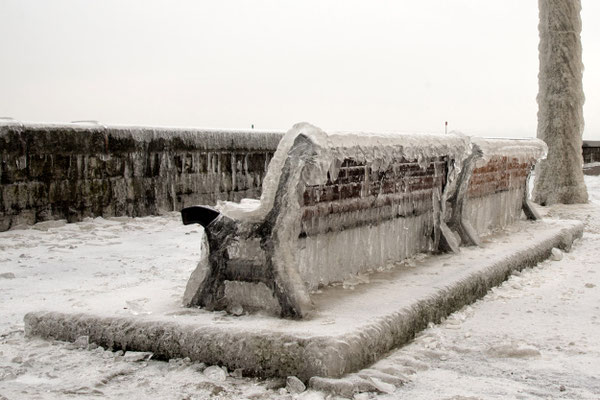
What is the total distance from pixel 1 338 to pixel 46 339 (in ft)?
0.91

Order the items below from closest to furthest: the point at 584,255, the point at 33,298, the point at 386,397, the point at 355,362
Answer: the point at 386,397
the point at 355,362
the point at 33,298
the point at 584,255

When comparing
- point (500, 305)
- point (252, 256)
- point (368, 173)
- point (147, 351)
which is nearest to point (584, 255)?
point (500, 305)

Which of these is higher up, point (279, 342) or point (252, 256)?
point (252, 256)

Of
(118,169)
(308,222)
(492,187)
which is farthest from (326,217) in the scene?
(118,169)

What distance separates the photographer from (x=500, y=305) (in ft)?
15.3

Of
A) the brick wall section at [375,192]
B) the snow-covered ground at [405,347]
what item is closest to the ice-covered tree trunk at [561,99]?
the snow-covered ground at [405,347]

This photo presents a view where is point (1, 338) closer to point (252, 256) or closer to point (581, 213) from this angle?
point (252, 256)

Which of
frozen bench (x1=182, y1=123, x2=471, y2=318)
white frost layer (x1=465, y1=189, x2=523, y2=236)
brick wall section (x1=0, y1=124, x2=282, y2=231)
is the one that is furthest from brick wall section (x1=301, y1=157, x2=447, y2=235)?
brick wall section (x1=0, y1=124, x2=282, y2=231)

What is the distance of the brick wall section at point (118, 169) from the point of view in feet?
26.7

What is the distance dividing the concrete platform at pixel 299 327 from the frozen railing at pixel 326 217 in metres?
0.15

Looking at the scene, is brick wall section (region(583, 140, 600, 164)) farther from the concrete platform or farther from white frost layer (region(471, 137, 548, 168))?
the concrete platform

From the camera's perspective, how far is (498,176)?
293 inches

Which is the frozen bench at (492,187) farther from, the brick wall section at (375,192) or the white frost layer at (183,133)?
the white frost layer at (183,133)

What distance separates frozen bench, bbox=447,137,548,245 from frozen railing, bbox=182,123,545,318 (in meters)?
0.02
